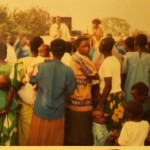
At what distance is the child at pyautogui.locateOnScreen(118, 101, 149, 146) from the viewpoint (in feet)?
7.99

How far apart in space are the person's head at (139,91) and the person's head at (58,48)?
71 centimetres

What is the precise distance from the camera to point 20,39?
250 cm

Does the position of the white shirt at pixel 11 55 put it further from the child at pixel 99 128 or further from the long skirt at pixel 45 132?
the child at pixel 99 128

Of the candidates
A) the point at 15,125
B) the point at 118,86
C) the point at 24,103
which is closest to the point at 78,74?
the point at 118,86

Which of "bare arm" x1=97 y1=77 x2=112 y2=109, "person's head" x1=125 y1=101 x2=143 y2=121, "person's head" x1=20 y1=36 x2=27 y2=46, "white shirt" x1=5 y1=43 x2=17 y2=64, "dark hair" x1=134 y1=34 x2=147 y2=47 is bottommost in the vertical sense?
"person's head" x1=125 y1=101 x2=143 y2=121

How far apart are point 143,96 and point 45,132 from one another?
933 millimetres

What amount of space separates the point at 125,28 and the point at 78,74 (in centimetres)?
60

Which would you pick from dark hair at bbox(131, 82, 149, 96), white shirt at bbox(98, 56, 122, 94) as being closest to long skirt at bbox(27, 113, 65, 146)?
white shirt at bbox(98, 56, 122, 94)

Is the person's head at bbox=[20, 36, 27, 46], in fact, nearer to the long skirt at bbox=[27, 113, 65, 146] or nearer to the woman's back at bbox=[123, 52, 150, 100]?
the long skirt at bbox=[27, 113, 65, 146]

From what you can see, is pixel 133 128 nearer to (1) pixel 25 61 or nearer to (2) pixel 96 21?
(2) pixel 96 21

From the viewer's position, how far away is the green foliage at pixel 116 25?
253 cm

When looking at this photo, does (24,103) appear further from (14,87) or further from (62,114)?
(62,114)

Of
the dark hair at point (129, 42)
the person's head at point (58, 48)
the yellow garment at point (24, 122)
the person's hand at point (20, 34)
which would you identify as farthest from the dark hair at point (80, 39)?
the yellow garment at point (24, 122)

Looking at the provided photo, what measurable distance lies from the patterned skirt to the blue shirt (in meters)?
0.37
